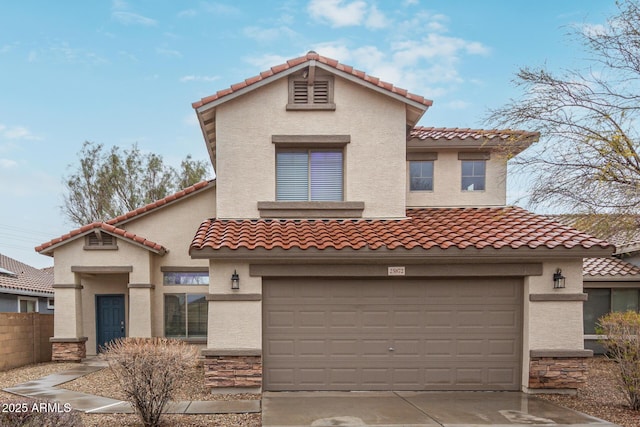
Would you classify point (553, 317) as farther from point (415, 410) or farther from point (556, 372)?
point (415, 410)

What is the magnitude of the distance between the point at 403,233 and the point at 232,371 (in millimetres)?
4643

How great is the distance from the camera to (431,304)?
30.1ft

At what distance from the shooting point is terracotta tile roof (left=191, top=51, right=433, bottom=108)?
10.1 metres

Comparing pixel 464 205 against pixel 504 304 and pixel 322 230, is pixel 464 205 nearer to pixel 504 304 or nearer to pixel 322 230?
pixel 504 304

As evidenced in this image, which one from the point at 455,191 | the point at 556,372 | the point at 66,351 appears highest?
the point at 455,191

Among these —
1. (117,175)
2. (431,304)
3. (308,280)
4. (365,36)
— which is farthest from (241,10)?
(117,175)

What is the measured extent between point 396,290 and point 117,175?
2464 cm

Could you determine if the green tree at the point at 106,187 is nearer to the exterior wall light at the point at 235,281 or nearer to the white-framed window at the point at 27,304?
the white-framed window at the point at 27,304

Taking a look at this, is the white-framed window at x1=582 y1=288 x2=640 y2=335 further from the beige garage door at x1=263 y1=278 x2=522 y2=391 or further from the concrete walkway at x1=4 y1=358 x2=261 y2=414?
the concrete walkway at x1=4 y1=358 x2=261 y2=414

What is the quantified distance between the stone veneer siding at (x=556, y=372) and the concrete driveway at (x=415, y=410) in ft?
1.54

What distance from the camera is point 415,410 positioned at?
7605mm

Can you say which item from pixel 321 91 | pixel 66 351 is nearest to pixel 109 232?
pixel 66 351

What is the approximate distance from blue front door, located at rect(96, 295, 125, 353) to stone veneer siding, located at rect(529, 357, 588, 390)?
1264 cm

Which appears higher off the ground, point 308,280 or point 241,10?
point 241,10
